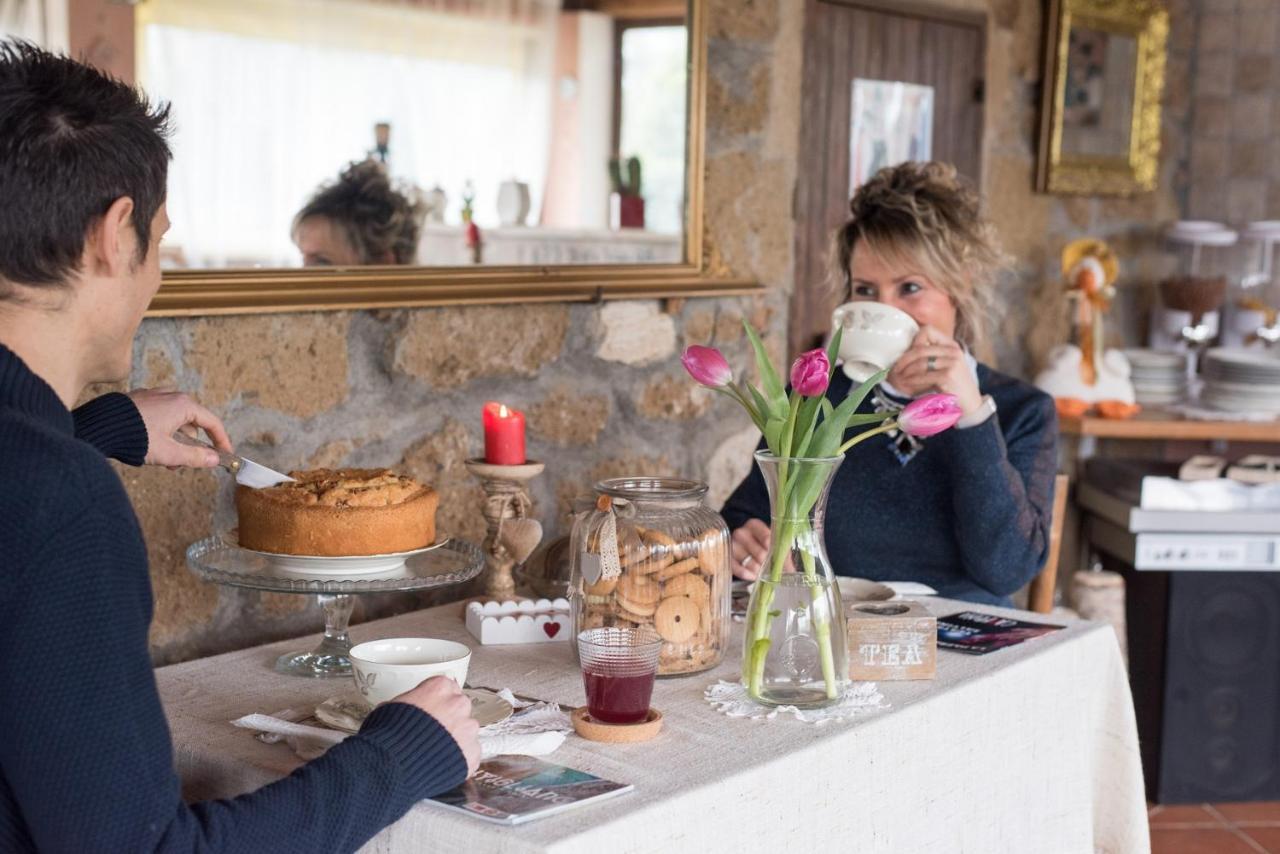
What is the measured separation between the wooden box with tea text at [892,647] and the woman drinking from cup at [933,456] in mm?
538

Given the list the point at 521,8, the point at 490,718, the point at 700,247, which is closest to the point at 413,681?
the point at 490,718

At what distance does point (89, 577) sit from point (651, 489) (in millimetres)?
850

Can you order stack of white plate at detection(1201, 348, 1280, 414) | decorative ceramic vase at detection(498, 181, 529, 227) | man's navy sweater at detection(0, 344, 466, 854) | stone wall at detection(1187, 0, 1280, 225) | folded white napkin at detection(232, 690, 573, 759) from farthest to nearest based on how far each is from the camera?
stone wall at detection(1187, 0, 1280, 225)
stack of white plate at detection(1201, 348, 1280, 414)
decorative ceramic vase at detection(498, 181, 529, 227)
folded white napkin at detection(232, 690, 573, 759)
man's navy sweater at detection(0, 344, 466, 854)

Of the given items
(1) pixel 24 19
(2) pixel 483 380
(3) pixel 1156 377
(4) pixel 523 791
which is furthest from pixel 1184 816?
(1) pixel 24 19

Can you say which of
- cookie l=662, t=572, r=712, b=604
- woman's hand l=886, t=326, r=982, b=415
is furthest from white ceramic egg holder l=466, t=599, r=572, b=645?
woman's hand l=886, t=326, r=982, b=415

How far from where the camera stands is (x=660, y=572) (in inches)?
66.3

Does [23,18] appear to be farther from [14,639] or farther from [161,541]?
[14,639]

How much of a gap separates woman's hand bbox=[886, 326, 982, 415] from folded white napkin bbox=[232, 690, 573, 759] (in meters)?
0.82

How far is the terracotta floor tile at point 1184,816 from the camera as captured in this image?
3.42m

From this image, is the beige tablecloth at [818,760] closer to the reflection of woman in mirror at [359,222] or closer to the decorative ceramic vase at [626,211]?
the reflection of woman in mirror at [359,222]

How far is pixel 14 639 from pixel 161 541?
1.15 m

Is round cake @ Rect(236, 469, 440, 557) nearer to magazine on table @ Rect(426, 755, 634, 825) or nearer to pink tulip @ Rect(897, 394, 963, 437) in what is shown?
magazine on table @ Rect(426, 755, 634, 825)

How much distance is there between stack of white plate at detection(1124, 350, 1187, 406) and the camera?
166 inches

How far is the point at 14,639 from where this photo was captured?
105 cm
